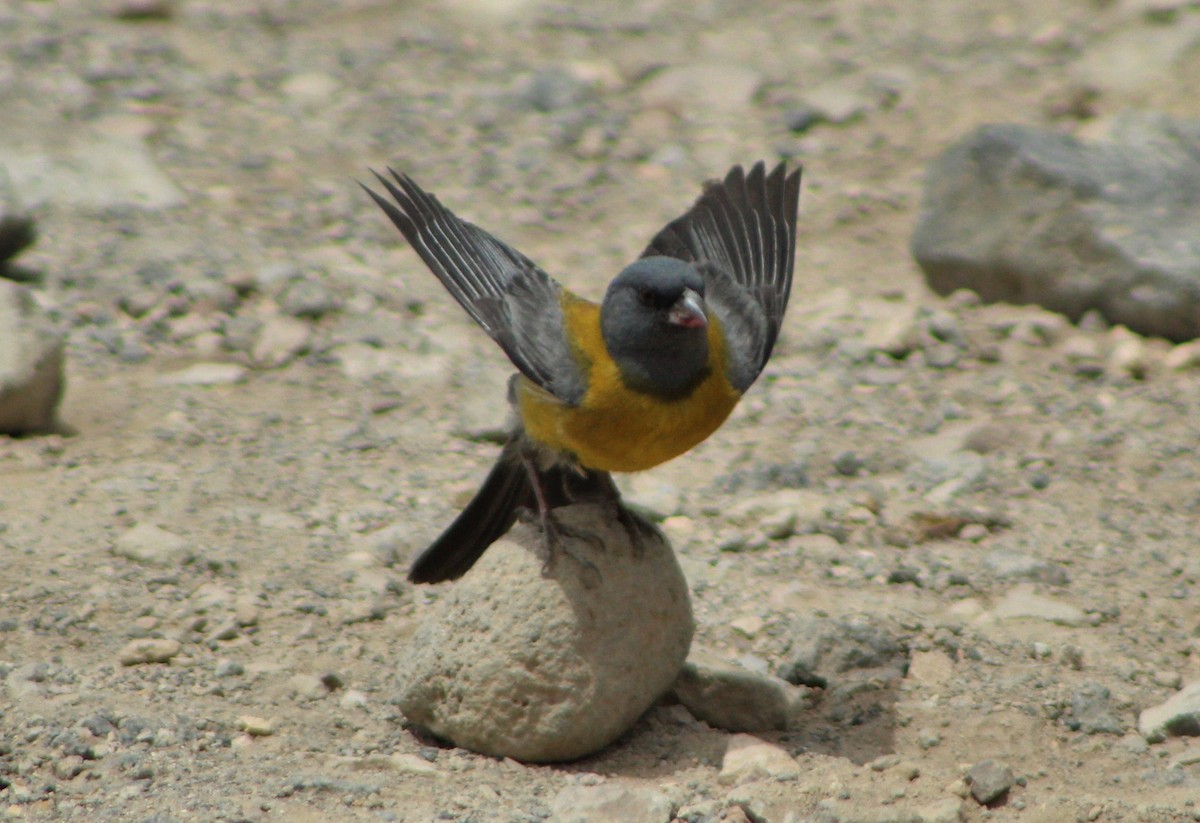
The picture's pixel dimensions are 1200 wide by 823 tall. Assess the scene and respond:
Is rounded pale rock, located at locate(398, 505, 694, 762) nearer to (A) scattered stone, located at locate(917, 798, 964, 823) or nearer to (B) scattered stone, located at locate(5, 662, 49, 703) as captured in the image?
(A) scattered stone, located at locate(917, 798, 964, 823)

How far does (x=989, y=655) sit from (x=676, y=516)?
1.51m

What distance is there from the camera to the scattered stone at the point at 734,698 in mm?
5055

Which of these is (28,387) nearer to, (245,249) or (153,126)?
(245,249)

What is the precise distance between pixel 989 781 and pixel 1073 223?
13.4ft

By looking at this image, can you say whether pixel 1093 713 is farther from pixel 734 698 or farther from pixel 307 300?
pixel 307 300

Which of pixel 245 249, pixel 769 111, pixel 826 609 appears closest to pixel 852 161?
pixel 769 111

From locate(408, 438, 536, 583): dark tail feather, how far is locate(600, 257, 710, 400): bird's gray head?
2.19ft

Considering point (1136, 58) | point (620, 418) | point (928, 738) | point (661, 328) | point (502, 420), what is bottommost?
point (502, 420)

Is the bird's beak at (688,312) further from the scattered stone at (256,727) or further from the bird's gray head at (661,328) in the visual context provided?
the scattered stone at (256,727)

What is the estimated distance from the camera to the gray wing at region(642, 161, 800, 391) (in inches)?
231

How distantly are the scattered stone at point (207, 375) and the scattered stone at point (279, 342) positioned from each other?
127mm

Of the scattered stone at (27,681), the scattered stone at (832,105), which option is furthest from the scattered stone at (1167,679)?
the scattered stone at (832,105)

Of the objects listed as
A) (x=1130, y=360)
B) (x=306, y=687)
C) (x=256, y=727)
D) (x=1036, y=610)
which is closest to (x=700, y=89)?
(x=1130, y=360)

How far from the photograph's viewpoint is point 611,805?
173 inches
